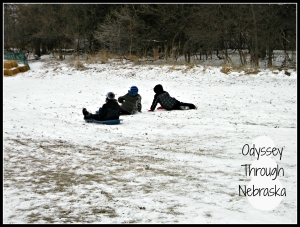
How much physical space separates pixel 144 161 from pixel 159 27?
2464 cm

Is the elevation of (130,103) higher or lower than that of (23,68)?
lower

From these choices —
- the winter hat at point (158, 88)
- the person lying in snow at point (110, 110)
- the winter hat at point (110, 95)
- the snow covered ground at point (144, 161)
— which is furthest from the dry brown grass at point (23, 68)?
the winter hat at point (110, 95)

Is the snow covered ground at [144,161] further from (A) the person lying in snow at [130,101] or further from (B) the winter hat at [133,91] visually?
(B) the winter hat at [133,91]

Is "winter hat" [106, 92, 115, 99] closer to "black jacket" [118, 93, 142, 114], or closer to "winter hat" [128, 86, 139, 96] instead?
"black jacket" [118, 93, 142, 114]

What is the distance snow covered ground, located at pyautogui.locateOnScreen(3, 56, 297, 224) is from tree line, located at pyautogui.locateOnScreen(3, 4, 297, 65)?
1066 cm

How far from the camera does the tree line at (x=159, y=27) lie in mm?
24031

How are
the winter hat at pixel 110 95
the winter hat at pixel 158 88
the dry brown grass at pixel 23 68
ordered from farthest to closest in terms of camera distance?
the dry brown grass at pixel 23 68 → the winter hat at pixel 158 88 → the winter hat at pixel 110 95

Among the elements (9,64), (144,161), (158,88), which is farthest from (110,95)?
(9,64)

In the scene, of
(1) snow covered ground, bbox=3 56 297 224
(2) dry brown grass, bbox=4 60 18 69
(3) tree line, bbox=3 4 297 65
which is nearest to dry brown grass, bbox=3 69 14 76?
(2) dry brown grass, bbox=4 60 18 69

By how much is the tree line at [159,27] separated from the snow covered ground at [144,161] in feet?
35.0

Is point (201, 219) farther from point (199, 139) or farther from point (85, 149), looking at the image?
point (199, 139)

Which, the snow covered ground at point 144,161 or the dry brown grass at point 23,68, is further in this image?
the dry brown grass at point 23,68

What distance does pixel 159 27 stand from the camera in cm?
2956

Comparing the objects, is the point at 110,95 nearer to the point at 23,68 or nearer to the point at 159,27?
the point at 23,68
